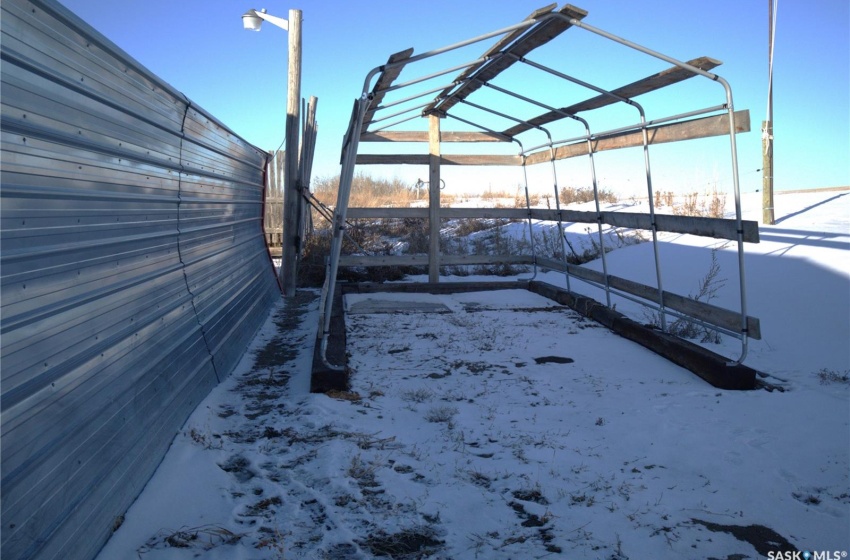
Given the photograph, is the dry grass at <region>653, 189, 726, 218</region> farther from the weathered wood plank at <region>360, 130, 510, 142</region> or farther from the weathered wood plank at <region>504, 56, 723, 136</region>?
the weathered wood plank at <region>504, 56, 723, 136</region>

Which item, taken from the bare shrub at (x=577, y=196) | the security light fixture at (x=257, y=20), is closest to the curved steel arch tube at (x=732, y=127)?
the security light fixture at (x=257, y=20)

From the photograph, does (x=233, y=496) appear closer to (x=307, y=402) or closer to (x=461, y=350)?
(x=307, y=402)

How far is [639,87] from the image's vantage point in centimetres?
609

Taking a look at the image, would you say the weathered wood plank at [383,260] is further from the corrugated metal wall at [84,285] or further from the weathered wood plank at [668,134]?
the corrugated metal wall at [84,285]

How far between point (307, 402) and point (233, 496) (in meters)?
1.49

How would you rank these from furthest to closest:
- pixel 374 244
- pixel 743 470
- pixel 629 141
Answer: pixel 374 244 → pixel 629 141 → pixel 743 470

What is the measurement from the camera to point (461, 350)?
19.8 ft

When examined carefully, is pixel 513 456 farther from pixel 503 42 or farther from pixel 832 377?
pixel 503 42

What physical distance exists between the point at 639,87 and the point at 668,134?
1.80 ft

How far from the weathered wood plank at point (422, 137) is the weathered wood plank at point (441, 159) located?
0.83 ft

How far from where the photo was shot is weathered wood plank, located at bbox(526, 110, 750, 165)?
526 cm

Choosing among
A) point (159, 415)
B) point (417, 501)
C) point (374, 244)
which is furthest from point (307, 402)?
point (374, 244)

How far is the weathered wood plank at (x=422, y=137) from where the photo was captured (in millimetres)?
9461

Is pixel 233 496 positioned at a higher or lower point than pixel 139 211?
lower
